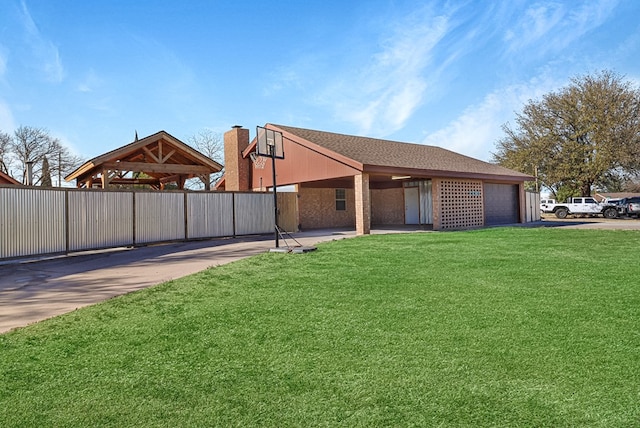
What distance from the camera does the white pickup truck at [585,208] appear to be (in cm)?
3003

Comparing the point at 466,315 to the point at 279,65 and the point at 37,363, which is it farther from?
the point at 279,65

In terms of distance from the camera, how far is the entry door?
22.6 m

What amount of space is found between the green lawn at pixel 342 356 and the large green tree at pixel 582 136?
34.3 metres

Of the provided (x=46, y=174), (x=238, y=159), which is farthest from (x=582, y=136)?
(x=46, y=174)

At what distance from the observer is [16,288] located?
6875 millimetres

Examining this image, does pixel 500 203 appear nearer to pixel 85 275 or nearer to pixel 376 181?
pixel 376 181

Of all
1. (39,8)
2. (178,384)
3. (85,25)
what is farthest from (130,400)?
(39,8)

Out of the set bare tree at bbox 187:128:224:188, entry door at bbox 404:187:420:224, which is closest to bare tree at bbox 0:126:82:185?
bare tree at bbox 187:128:224:188

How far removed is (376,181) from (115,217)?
585 inches

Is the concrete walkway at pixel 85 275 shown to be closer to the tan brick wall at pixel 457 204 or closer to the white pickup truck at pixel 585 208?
the tan brick wall at pixel 457 204

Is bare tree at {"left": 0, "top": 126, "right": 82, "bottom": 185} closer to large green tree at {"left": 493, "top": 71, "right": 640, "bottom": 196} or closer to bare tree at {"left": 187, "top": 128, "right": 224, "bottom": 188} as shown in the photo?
bare tree at {"left": 187, "top": 128, "right": 224, "bottom": 188}

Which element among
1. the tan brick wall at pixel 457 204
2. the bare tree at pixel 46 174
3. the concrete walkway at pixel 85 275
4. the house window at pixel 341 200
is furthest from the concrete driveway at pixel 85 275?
the bare tree at pixel 46 174

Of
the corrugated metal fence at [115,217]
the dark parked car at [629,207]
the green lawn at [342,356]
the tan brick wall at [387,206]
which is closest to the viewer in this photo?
the green lawn at [342,356]

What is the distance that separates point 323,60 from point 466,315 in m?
13.2
